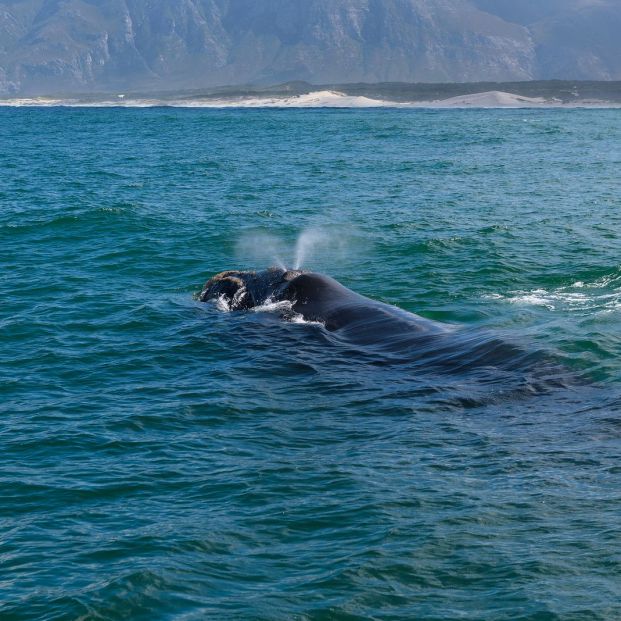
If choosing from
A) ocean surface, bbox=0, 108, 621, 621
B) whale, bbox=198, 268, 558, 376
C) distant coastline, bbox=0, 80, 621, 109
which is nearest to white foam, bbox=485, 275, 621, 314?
ocean surface, bbox=0, 108, 621, 621

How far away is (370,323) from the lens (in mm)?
19062

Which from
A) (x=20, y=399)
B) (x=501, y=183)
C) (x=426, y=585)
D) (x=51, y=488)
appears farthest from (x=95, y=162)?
(x=426, y=585)

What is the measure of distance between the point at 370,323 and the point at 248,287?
4060 millimetres

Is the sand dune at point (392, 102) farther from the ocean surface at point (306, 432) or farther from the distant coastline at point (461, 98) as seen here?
the ocean surface at point (306, 432)

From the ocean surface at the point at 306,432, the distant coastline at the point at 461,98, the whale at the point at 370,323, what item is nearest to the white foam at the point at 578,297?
the ocean surface at the point at 306,432

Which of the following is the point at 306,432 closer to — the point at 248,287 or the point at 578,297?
the point at 248,287

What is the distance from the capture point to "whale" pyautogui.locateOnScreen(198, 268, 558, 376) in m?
16.9

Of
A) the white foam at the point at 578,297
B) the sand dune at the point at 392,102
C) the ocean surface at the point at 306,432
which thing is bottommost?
the ocean surface at the point at 306,432

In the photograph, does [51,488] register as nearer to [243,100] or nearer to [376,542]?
[376,542]

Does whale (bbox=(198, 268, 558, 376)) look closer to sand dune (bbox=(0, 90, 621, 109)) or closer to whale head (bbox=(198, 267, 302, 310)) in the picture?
whale head (bbox=(198, 267, 302, 310))

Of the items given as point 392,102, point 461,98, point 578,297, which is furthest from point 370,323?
point 392,102

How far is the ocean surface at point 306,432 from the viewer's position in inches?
391

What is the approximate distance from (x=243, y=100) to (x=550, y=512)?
192m

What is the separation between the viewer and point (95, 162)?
197 feet
